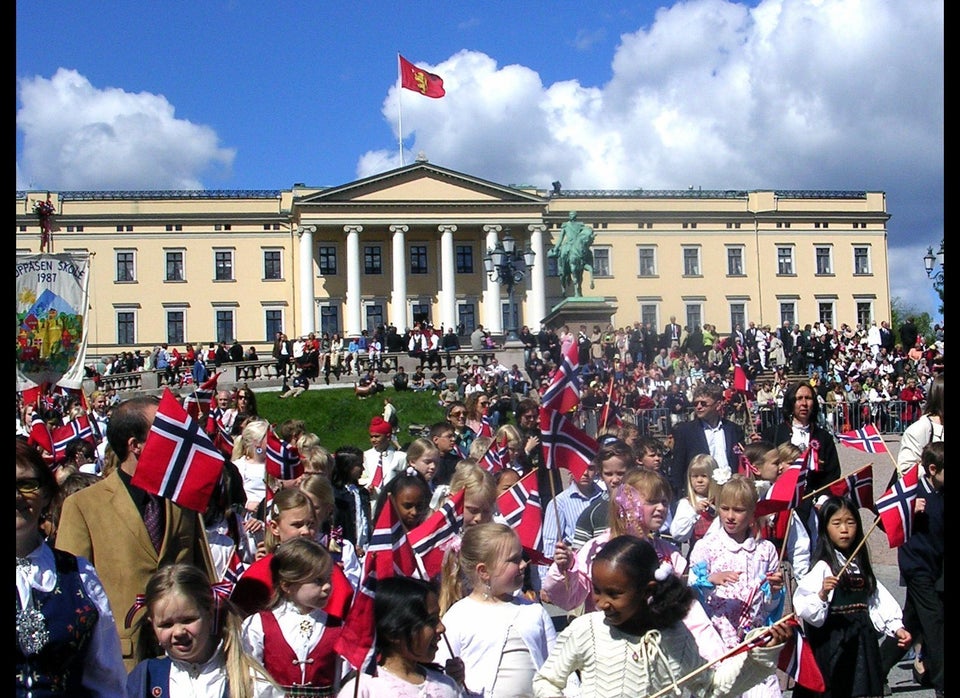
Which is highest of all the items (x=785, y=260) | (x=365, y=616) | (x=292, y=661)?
(x=785, y=260)

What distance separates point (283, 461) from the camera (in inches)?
316

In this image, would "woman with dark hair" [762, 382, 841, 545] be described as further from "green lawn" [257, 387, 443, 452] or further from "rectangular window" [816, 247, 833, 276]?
"rectangular window" [816, 247, 833, 276]

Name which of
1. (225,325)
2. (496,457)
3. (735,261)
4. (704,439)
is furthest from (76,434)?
→ (735,261)

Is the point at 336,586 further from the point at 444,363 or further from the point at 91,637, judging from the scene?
the point at 444,363

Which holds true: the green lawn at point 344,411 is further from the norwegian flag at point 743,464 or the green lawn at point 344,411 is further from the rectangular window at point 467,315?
the rectangular window at point 467,315

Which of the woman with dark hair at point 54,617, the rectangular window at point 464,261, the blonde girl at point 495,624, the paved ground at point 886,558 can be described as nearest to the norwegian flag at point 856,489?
the paved ground at point 886,558

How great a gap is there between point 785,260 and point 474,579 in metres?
68.7

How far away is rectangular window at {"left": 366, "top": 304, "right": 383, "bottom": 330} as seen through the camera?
225 ft

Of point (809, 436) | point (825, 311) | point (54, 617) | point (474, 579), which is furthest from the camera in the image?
point (825, 311)

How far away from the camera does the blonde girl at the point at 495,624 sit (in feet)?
15.4

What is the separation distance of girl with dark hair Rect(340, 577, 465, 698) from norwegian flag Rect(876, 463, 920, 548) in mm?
3213

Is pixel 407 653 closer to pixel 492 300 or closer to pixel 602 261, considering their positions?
pixel 492 300

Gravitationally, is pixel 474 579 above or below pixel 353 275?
below

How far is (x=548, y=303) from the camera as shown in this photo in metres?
69.2
